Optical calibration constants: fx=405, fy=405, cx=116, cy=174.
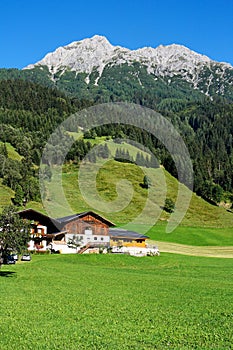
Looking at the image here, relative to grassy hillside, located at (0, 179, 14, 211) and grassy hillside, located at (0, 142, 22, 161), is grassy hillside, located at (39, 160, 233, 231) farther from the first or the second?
grassy hillside, located at (0, 142, 22, 161)

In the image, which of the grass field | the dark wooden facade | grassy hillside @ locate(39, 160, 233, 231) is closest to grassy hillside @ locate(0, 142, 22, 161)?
grassy hillside @ locate(39, 160, 233, 231)

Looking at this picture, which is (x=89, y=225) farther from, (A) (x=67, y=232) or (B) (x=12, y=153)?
(B) (x=12, y=153)

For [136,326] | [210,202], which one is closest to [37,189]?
[210,202]

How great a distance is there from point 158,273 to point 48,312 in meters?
27.5

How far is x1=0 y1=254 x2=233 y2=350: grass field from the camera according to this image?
56.4 feet

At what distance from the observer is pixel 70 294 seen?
29938 millimetres

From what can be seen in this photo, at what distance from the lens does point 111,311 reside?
23578 millimetres

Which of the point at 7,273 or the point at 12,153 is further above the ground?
the point at 12,153

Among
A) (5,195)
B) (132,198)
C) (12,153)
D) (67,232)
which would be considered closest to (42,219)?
(67,232)

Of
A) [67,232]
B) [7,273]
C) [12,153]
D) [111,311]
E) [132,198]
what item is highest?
[12,153]

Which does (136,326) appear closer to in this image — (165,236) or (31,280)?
(31,280)

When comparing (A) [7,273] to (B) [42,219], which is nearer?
(A) [7,273]

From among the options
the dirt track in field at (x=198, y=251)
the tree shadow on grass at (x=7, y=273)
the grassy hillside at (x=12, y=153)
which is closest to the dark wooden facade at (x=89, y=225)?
the dirt track in field at (x=198, y=251)

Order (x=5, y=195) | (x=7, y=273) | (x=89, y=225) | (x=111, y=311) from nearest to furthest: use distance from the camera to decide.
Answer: (x=111, y=311), (x=7, y=273), (x=89, y=225), (x=5, y=195)
